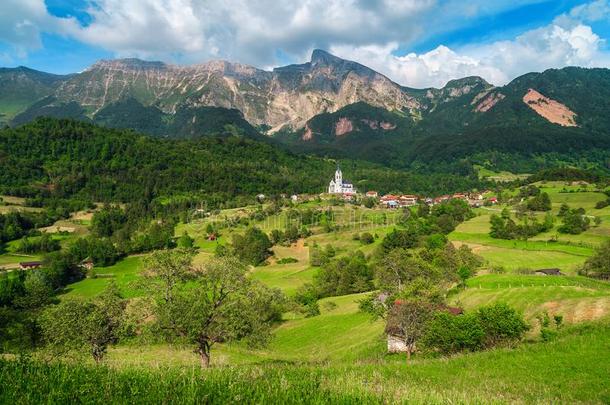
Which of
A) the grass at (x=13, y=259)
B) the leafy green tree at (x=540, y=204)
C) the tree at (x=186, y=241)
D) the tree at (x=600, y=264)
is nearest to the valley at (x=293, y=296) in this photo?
the tree at (x=600, y=264)

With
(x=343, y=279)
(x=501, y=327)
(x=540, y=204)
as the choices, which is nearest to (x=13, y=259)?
(x=343, y=279)

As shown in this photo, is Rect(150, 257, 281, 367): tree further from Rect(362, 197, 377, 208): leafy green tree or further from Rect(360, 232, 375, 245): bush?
Rect(362, 197, 377, 208): leafy green tree

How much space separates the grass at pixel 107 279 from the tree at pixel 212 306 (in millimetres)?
60587

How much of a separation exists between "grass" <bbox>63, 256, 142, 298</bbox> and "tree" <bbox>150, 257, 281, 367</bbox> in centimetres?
6059

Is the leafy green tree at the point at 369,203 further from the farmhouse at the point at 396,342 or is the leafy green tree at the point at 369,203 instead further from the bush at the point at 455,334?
the bush at the point at 455,334

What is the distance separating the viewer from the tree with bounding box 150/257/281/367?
894 inches

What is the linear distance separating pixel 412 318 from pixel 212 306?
59.2 feet

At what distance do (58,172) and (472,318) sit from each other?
203154 mm

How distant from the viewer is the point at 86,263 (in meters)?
107

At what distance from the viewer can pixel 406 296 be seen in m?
37.2

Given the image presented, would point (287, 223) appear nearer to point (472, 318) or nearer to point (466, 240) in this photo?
point (466, 240)

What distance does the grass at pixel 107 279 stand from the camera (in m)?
83.5

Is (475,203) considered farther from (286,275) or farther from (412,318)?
(412,318)

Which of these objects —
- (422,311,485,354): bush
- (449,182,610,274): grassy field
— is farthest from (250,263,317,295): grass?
(422,311,485,354): bush
